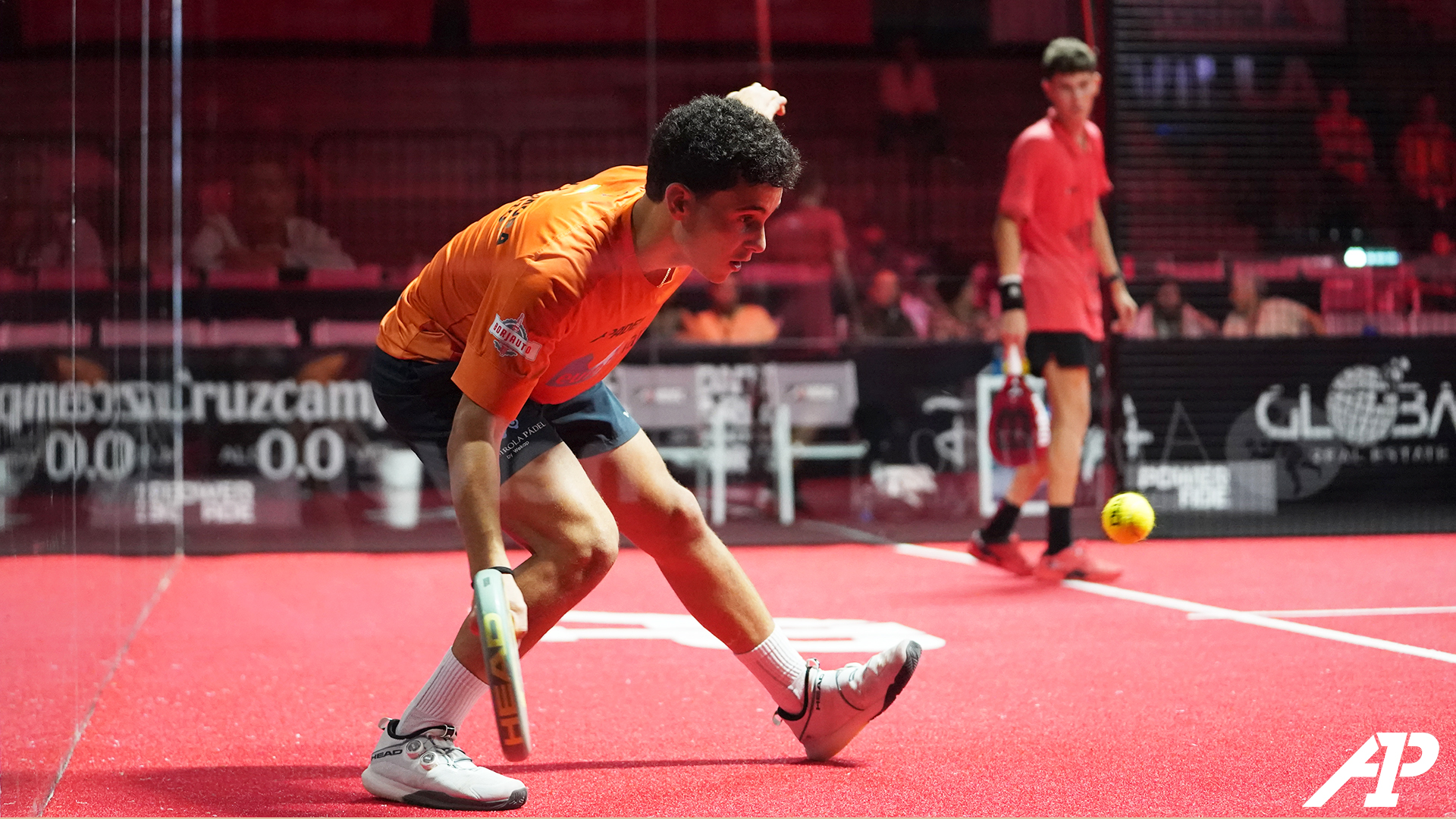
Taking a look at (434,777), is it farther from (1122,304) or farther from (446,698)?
(1122,304)

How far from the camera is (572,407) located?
2754 mm

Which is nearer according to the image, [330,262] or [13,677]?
[13,677]

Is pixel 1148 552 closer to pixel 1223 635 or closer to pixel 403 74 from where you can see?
pixel 1223 635

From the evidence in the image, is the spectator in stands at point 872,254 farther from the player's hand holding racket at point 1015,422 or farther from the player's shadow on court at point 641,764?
the player's shadow on court at point 641,764

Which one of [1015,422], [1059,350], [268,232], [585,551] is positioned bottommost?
[1015,422]

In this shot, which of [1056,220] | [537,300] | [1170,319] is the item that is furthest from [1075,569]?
[537,300]

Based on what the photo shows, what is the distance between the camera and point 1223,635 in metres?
4.23

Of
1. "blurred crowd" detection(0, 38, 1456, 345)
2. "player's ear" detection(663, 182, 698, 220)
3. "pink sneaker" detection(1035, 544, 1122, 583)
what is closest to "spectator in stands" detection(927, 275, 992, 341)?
"blurred crowd" detection(0, 38, 1456, 345)

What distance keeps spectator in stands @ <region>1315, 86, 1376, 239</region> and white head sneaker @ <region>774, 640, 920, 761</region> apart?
17.2 feet

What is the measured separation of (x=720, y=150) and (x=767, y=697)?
1531 millimetres

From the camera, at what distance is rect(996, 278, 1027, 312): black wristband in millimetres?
5391

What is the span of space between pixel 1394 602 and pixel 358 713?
326 cm

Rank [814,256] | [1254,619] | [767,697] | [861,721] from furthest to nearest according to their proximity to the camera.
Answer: [814,256] < [1254,619] < [767,697] < [861,721]

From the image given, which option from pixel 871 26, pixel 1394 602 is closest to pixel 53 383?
pixel 1394 602
